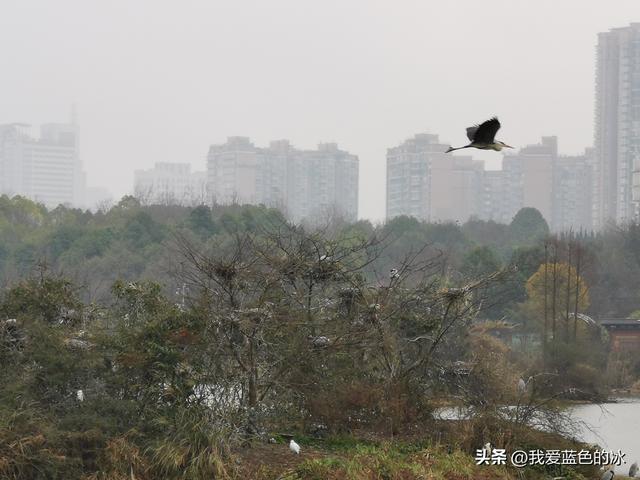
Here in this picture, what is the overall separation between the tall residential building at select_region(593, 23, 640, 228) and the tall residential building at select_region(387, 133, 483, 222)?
50.6 feet

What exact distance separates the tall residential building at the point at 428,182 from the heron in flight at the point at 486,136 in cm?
10240

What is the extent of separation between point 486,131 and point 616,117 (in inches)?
3627

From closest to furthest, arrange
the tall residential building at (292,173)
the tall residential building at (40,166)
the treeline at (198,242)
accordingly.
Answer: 1. the treeline at (198,242)
2. the tall residential building at (292,173)
3. the tall residential building at (40,166)

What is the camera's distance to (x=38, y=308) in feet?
34.4

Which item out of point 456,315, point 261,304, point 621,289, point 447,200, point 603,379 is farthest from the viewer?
point 447,200

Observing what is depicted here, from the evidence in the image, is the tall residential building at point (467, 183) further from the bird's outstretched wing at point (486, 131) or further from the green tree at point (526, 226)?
the bird's outstretched wing at point (486, 131)

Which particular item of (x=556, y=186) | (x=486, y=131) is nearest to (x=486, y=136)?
(x=486, y=131)

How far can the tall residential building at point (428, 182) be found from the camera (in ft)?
368

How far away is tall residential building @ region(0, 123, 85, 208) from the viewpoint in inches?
6186

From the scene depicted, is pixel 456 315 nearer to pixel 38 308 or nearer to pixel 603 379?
pixel 38 308

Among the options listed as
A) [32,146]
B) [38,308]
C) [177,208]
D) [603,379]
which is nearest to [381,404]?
[38,308]

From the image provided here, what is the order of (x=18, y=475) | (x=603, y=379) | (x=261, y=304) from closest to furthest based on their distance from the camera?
(x=18, y=475), (x=261, y=304), (x=603, y=379)

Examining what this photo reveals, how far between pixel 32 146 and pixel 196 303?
155506mm

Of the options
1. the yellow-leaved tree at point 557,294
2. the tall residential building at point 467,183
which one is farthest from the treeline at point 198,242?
the tall residential building at point 467,183
